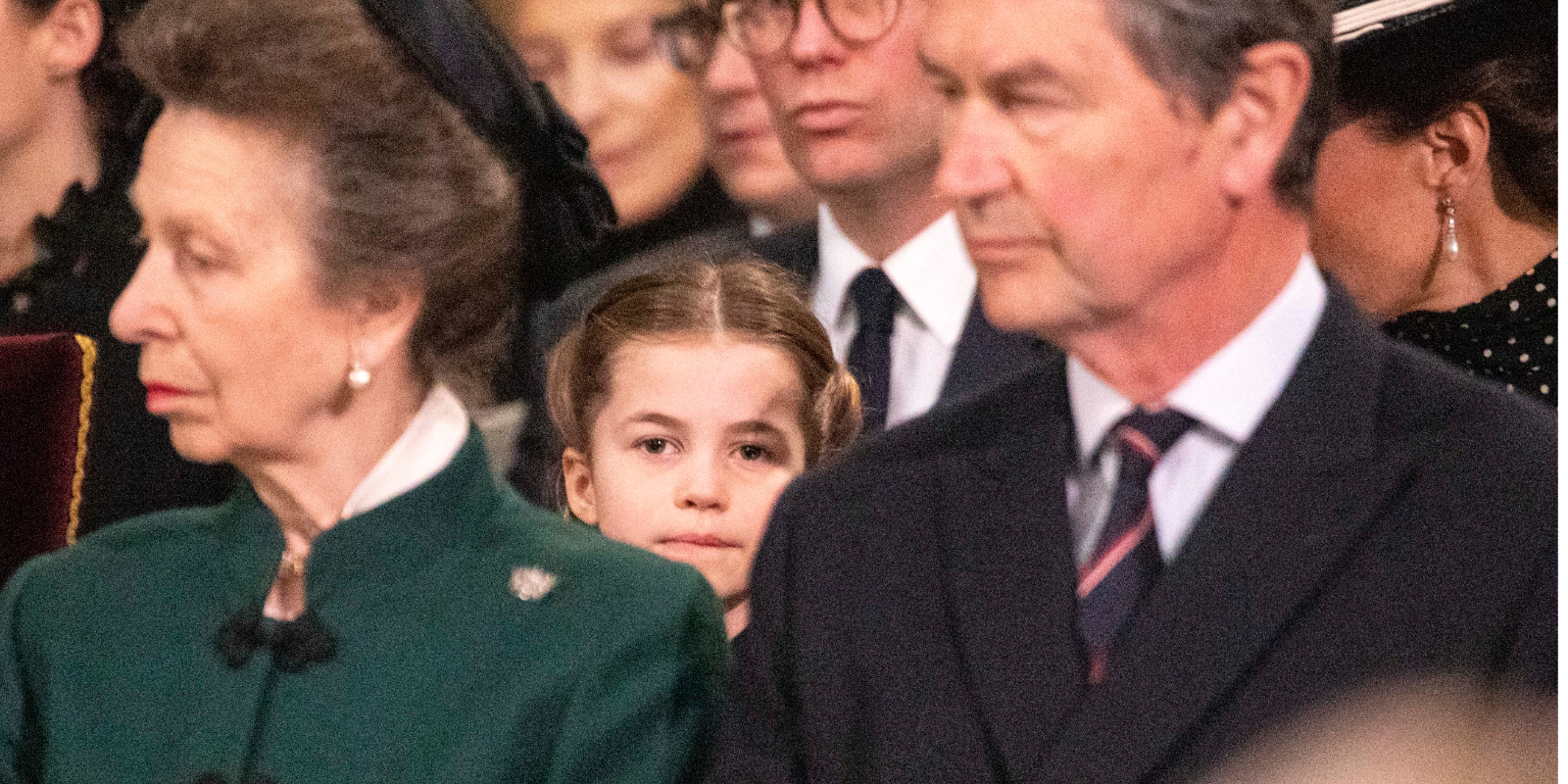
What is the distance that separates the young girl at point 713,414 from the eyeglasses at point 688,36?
256 mm

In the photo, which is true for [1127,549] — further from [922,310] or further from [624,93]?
[624,93]

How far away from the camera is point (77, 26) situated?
73.7 inches

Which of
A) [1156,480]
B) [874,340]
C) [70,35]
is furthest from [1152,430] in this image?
[70,35]

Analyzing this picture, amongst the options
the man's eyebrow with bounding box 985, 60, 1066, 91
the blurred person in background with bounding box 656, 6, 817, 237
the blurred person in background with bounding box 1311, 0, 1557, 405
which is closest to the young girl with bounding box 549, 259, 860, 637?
the blurred person in background with bounding box 656, 6, 817, 237

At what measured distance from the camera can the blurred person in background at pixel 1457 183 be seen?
5.03ft

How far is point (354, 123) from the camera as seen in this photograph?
1.58 meters

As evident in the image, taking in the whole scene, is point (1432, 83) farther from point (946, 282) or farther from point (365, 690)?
point (365, 690)

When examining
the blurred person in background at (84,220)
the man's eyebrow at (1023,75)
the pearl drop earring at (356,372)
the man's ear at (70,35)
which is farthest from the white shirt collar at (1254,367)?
the man's ear at (70,35)

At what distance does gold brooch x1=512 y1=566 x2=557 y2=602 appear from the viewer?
61.4 inches

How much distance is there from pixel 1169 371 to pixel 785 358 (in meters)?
0.39

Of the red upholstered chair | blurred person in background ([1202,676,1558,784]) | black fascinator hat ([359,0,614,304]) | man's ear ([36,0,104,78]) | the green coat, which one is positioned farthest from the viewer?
man's ear ([36,0,104,78])

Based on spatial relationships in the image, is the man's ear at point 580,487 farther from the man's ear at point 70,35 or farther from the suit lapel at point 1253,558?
the man's ear at point 70,35

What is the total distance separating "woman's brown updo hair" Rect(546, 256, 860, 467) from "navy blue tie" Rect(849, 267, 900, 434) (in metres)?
0.02

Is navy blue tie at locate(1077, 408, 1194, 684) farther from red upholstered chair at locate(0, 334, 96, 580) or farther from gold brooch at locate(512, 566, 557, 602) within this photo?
red upholstered chair at locate(0, 334, 96, 580)
